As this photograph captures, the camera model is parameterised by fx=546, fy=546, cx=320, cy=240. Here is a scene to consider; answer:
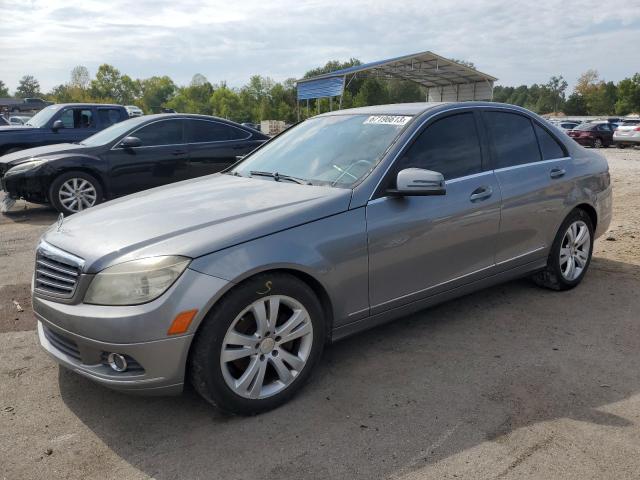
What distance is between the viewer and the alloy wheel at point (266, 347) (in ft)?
9.19

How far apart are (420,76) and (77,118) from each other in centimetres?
→ 2651

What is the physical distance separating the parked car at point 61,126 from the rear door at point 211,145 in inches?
129

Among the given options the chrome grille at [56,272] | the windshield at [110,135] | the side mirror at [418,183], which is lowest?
the chrome grille at [56,272]

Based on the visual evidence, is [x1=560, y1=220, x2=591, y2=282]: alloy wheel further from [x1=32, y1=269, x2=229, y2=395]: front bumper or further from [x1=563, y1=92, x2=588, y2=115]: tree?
[x1=563, y1=92, x2=588, y2=115]: tree

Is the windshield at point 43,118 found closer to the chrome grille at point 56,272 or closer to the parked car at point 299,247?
the parked car at point 299,247

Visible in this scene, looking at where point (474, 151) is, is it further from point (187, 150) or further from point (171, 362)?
point (187, 150)

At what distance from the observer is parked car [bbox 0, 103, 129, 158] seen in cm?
1051

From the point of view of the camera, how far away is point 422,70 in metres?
32.2

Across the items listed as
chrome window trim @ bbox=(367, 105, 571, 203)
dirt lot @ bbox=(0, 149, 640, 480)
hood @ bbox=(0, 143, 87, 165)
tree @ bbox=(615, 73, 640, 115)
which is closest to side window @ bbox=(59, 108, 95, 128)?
hood @ bbox=(0, 143, 87, 165)

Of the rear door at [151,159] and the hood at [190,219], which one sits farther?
the rear door at [151,159]

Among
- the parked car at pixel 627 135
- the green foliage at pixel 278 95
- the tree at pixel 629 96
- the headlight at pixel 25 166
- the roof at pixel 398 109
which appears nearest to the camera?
the roof at pixel 398 109

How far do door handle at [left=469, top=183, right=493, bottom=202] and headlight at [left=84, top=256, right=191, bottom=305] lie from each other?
2.11 metres

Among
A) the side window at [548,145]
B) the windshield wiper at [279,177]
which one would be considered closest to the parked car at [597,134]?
the side window at [548,145]

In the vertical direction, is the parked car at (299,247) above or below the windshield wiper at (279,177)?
below
